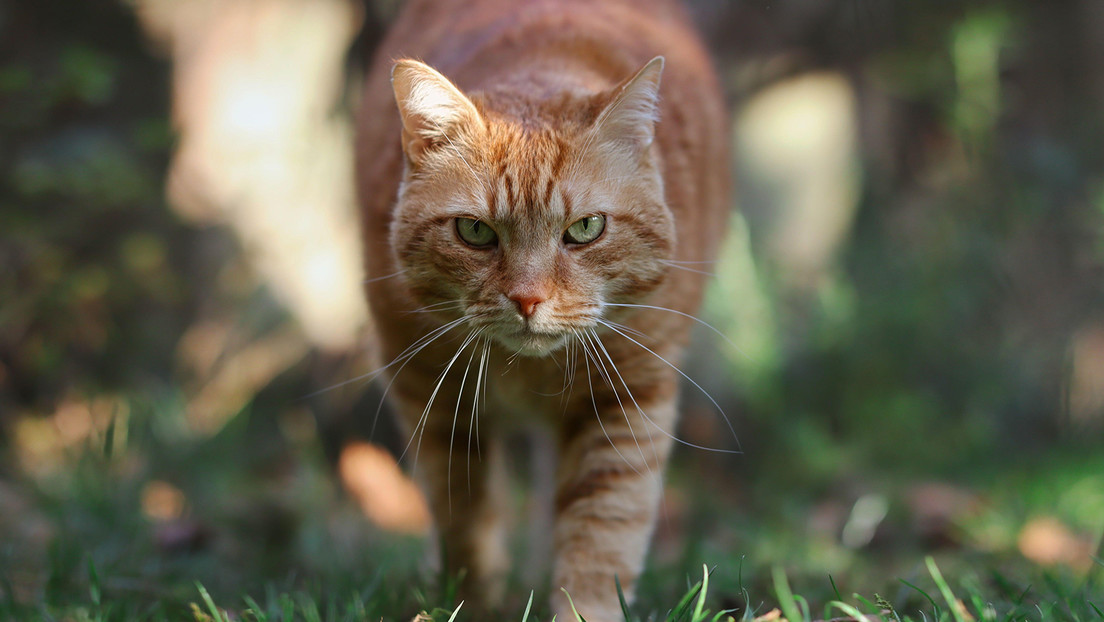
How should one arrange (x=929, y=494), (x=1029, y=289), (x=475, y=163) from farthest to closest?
(x=1029, y=289), (x=929, y=494), (x=475, y=163)

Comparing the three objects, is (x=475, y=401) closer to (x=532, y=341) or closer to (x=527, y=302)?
(x=532, y=341)

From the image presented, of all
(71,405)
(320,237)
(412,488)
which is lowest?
(412,488)

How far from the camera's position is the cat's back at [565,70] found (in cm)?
233

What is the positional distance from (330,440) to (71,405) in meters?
1.25

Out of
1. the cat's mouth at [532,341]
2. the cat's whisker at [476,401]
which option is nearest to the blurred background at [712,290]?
the cat's whisker at [476,401]

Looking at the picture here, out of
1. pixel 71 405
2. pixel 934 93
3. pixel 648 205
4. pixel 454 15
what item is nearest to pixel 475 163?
pixel 648 205

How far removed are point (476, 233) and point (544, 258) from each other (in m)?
0.18

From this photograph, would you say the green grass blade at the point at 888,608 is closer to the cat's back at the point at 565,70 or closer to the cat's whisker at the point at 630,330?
the cat's whisker at the point at 630,330

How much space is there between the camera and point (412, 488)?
4199 millimetres

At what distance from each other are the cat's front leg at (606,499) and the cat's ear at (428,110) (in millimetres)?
779

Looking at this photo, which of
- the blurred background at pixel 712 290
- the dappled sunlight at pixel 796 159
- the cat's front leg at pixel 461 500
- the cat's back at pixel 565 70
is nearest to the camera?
the cat's back at pixel 565 70

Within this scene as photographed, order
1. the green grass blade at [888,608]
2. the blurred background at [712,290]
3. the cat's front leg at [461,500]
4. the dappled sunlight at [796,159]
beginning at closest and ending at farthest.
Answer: the green grass blade at [888,608] < the cat's front leg at [461,500] < the blurred background at [712,290] < the dappled sunlight at [796,159]

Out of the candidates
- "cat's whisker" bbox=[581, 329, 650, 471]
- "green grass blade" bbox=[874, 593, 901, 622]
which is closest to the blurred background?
"cat's whisker" bbox=[581, 329, 650, 471]

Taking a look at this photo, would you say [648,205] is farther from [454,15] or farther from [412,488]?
[412,488]
